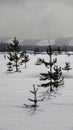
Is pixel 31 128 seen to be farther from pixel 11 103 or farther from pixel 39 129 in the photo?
pixel 11 103

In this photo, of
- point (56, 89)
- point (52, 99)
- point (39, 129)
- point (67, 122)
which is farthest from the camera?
point (56, 89)

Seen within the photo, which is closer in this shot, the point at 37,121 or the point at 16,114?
the point at 37,121

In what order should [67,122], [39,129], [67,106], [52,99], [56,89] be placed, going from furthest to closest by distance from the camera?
[56,89] < [52,99] < [67,106] < [67,122] < [39,129]

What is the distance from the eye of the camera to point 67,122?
16203mm

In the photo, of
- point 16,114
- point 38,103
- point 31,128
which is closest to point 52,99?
point 38,103

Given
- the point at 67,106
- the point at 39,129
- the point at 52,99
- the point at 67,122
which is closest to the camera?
the point at 39,129

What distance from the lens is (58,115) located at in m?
17.7

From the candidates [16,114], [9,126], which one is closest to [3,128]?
[9,126]

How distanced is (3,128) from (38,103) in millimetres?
6330

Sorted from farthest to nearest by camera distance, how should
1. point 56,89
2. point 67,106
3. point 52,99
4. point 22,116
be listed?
point 56,89, point 52,99, point 67,106, point 22,116

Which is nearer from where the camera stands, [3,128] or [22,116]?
[3,128]

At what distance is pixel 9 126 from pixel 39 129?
6.44 feet

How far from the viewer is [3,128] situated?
15.0m

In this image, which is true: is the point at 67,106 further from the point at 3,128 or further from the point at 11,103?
the point at 3,128
